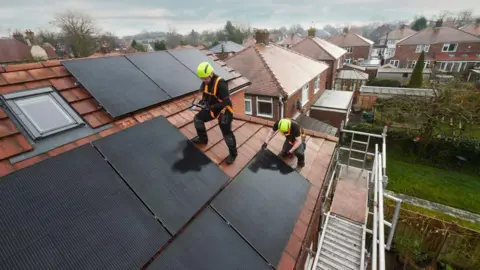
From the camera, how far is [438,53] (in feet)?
145

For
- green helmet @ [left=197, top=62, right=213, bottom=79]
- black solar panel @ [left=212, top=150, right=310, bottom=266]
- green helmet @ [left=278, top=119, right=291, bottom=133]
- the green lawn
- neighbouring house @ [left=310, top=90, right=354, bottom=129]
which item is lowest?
the green lawn

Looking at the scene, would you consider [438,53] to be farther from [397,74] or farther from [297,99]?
[297,99]

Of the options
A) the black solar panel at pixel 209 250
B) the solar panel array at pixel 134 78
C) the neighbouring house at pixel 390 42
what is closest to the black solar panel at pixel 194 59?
the solar panel array at pixel 134 78

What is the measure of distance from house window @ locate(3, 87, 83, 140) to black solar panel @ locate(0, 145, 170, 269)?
1084mm

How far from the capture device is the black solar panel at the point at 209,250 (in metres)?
3.11

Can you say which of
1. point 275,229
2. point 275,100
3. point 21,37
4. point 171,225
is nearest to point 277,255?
point 275,229

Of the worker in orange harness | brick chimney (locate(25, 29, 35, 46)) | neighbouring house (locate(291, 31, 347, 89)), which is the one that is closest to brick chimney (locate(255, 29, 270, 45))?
neighbouring house (locate(291, 31, 347, 89))

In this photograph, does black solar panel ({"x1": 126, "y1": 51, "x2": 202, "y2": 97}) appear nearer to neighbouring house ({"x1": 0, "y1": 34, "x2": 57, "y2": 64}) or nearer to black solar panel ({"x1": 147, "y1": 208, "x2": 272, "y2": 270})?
black solar panel ({"x1": 147, "y1": 208, "x2": 272, "y2": 270})

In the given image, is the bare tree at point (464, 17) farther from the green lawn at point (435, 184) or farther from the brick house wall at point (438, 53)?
the green lawn at point (435, 184)

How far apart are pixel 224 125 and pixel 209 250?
8.18ft

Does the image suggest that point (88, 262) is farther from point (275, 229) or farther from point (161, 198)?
point (275, 229)

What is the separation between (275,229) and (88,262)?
9.19ft

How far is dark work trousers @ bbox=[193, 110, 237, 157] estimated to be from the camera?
493 centimetres

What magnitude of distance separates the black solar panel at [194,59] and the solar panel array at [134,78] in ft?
0.13
